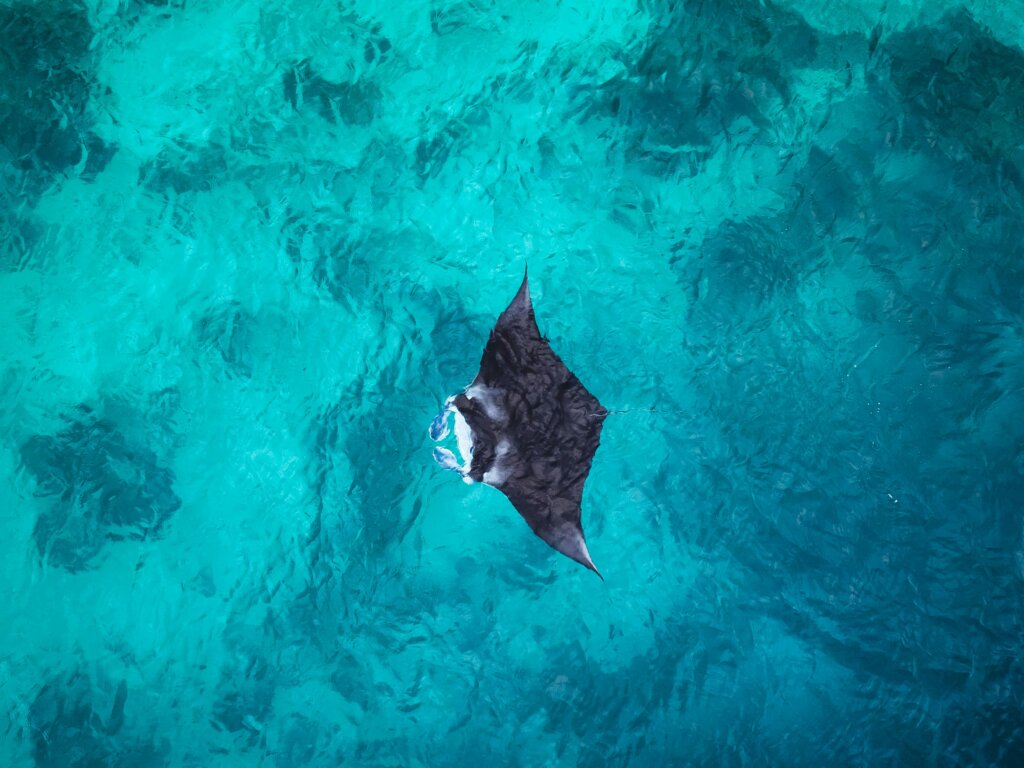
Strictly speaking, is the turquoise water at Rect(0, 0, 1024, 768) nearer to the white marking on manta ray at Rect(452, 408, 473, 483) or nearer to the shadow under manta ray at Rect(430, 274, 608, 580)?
the white marking on manta ray at Rect(452, 408, 473, 483)

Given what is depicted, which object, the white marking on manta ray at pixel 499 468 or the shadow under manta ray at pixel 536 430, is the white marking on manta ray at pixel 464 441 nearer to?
the shadow under manta ray at pixel 536 430

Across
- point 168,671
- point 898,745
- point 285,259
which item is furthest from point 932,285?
point 168,671

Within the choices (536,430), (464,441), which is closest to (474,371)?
(464,441)

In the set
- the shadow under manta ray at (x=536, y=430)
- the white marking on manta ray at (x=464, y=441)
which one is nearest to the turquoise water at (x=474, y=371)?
the white marking on manta ray at (x=464, y=441)

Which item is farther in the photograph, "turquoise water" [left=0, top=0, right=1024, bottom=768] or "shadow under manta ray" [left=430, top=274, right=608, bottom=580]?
"turquoise water" [left=0, top=0, right=1024, bottom=768]

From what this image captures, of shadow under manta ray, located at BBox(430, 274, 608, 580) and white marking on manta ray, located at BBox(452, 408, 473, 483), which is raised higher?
shadow under manta ray, located at BBox(430, 274, 608, 580)

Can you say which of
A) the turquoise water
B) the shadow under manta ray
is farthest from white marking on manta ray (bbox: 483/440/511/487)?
the turquoise water

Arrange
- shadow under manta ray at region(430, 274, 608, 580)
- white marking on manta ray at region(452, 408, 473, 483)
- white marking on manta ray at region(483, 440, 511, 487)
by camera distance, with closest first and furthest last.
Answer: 1. shadow under manta ray at region(430, 274, 608, 580)
2. white marking on manta ray at region(483, 440, 511, 487)
3. white marking on manta ray at region(452, 408, 473, 483)
